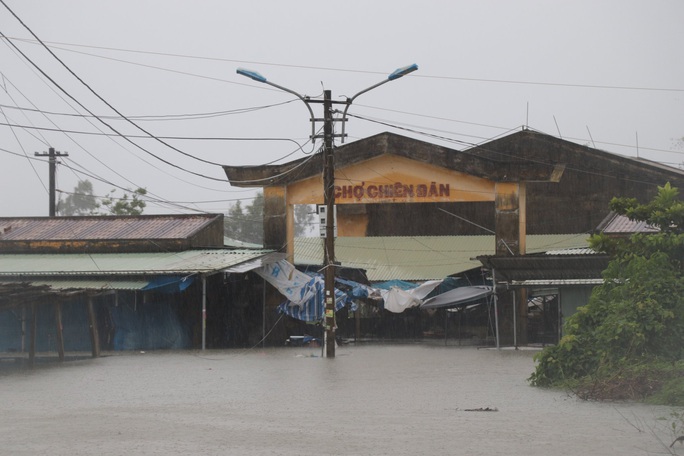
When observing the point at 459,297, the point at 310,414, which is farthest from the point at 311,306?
the point at 310,414

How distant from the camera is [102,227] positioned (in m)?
39.9

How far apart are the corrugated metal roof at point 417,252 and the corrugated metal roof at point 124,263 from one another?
285 inches

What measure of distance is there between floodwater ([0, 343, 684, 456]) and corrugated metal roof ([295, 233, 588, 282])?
60.8ft

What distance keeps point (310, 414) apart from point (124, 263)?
72.3 feet

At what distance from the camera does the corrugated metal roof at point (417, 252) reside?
4347 cm

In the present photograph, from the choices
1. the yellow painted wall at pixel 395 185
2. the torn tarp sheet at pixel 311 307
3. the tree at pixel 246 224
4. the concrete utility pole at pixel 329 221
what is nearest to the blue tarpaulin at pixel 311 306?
the torn tarp sheet at pixel 311 307

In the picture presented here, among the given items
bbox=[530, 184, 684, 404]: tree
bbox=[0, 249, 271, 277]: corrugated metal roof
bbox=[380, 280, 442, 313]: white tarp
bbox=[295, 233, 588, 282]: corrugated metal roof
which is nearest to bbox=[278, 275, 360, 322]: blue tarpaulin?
bbox=[0, 249, 271, 277]: corrugated metal roof

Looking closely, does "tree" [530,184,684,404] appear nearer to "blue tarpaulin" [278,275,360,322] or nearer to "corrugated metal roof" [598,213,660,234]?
"blue tarpaulin" [278,275,360,322]

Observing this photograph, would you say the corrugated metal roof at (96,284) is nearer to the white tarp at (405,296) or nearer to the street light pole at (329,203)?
the street light pole at (329,203)

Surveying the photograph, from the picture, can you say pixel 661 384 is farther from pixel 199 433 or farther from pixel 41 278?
pixel 41 278

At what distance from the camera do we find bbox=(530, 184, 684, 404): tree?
659 inches

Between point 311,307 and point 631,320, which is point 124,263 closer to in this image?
point 311,307

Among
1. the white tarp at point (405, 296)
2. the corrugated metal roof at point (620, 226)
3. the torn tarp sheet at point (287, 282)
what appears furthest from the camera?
the white tarp at point (405, 296)

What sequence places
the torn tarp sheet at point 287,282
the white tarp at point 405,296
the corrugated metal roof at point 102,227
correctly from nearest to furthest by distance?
1. the torn tarp sheet at point 287,282
2. the corrugated metal roof at point 102,227
3. the white tarp at point 405,296
